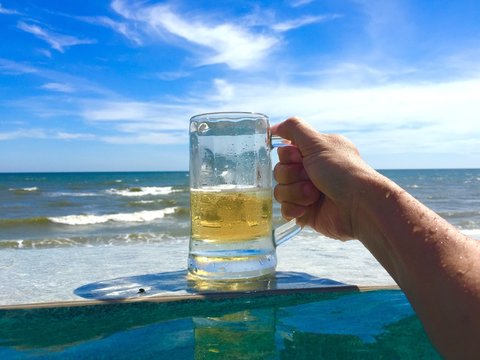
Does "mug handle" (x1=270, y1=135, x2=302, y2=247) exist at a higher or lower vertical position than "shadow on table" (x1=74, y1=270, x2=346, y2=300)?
higher

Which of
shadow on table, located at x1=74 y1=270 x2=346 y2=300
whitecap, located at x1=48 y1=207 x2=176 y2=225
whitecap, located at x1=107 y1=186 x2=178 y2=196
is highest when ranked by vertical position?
shadow on table, located at x1=74 y1=270 x2=346 y2=300

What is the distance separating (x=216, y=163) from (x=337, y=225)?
15.3 inches

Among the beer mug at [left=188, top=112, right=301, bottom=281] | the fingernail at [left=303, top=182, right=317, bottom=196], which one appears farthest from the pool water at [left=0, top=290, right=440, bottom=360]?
the fingernail at [left=303, top=182, right=317, bottom=196]

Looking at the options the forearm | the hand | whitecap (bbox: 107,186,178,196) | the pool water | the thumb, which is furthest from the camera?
whitecap (bbox: 107,186,178,196)

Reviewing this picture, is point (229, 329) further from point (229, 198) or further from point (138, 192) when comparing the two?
point (138, 192)

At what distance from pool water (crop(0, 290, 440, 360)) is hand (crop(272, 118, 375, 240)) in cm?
23

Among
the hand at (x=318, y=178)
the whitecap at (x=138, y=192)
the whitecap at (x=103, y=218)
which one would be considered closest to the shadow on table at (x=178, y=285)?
the hand at (x=318, y=178)

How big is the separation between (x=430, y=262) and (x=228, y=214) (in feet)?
1.97

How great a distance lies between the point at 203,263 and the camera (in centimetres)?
129

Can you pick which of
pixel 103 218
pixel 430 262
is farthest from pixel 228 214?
pixel 103 218

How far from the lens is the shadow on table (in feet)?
3.88

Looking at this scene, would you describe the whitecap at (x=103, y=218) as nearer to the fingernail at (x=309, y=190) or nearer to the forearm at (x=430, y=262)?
the fingernail at (x=309, y=190)

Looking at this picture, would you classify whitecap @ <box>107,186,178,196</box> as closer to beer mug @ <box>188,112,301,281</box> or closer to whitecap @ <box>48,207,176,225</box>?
whitecap @ <box>48,207,176,225</box>

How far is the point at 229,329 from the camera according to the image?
0.99 metres
